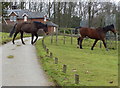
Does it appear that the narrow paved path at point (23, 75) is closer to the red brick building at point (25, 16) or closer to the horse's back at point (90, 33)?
the horse's back at point (90, 33)

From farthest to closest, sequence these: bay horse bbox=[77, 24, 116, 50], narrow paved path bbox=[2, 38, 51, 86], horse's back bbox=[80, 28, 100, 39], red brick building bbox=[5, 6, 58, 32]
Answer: red brick building bbox=[5, 6, 58, 32] → horse's back bbox=[80, 28, 100, 39] → bay horse bbox=[77, 24, 116, 50] → narrow paved path bbox=[2, 38, 51, 86]

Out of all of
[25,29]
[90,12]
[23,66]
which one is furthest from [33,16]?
[23,66]

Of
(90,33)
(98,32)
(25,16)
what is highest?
(25,16)

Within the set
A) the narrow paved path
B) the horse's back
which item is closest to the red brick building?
the horse's back

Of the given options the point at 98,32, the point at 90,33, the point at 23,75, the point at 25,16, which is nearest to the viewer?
the point at 23,75

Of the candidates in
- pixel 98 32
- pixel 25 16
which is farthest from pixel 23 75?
pixel 25 16

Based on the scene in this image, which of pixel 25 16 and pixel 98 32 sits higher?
pixel 25 16

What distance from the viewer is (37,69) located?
8.77 meters

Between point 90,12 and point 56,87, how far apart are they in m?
39.1

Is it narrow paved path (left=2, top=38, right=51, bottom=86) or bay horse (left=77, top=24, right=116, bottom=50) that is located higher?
bay horse (left=77, top=24, right=116, bottom=50)

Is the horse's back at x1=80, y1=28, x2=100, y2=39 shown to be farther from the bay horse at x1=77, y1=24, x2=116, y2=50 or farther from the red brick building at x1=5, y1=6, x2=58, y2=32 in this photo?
the red brick building at x1=5, y1=6, x2=58, y2=32

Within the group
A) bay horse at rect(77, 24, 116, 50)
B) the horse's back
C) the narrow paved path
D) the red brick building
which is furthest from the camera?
the red brick building

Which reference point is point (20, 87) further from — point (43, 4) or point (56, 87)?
point (43, 4)

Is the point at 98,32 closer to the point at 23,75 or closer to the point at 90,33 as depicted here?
the point at 90,33
